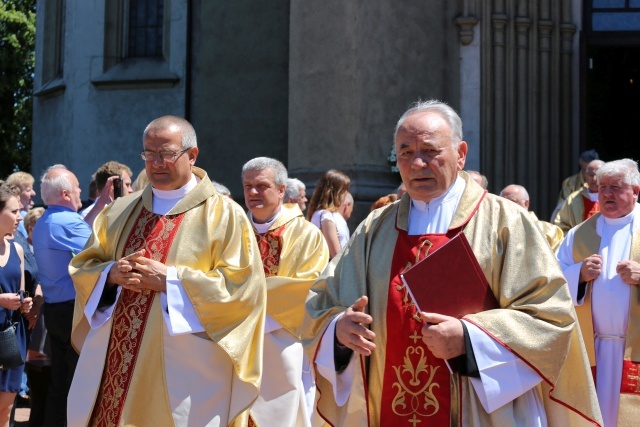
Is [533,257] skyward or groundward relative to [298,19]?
groundward

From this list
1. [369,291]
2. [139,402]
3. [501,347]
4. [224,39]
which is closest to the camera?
[501,347]

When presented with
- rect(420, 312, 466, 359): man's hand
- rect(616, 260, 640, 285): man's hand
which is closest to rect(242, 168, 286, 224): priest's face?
rect(616, 260, 640, 285): man's hand

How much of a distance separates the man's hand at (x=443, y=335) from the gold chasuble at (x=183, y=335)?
1817 millimetres

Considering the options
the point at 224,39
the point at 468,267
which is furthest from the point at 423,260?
the point at 224,39

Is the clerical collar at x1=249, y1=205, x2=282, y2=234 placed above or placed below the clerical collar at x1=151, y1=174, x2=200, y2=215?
below

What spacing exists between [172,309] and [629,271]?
2570 mm

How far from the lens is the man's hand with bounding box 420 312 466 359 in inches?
141

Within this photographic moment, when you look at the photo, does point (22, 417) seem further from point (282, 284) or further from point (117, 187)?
point (282, 284)

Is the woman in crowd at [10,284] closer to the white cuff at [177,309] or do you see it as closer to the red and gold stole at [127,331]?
the red and gold stole at [127,331]

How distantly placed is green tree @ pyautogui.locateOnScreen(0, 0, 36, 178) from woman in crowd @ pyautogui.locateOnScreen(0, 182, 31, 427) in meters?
21.6

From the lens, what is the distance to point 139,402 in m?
5.21

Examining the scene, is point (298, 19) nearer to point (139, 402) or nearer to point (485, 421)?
point (139, 402)

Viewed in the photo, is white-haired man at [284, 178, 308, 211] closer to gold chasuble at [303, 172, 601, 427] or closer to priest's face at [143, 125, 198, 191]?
→ priest's face at [143, 125, 198, 191]

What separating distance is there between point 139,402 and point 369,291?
1.69m
